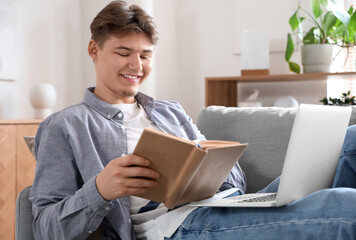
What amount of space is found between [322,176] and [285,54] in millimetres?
2381

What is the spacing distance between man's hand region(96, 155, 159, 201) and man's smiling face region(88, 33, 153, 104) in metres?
0.49

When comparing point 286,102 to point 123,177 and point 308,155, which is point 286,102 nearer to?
point 308,155

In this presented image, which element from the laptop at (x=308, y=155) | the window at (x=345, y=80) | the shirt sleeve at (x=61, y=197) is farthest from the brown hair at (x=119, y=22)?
the window at (x=345, y=80)

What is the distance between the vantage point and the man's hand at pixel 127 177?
1.09 meters

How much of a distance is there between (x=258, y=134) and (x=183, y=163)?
0.83 m

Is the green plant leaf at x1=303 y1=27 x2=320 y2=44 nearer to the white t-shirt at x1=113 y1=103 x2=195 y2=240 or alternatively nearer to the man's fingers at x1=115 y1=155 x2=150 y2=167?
the white t-shirt at x1=113 y1=103 x2=195 y2=240

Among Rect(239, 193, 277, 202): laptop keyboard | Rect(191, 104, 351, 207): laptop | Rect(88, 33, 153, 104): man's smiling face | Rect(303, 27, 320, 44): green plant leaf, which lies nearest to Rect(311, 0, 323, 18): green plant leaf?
Rect(303, 27, 320, 44): green plant leaf

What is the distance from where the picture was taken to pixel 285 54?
3.56 meters

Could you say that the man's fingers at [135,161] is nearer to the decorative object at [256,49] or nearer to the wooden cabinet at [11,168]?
the wooden cabinet at [11,168]

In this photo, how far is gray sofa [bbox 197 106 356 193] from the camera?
1803 mm

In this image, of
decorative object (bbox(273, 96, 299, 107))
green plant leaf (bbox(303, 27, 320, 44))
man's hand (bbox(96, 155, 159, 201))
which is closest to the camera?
man's hand (bbox(96, 155, 159, 201))

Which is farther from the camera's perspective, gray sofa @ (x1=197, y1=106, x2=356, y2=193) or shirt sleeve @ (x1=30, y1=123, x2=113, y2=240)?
gray sofa @ (x1=197, y1=106, x2=356, y2=193)

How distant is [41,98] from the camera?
305cm

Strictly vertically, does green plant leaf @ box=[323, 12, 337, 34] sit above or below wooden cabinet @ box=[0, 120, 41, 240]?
above
